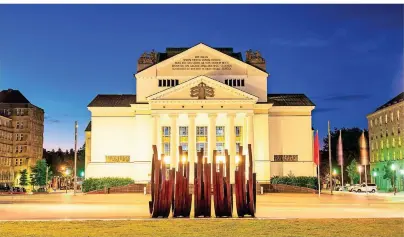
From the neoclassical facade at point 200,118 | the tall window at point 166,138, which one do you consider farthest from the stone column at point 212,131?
the tall window at point 166,138

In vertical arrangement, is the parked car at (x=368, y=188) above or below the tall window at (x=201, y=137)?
below

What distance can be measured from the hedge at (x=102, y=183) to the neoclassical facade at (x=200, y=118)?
3515 millimetres

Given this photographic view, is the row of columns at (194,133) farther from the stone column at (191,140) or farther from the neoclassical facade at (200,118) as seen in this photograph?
the neoclassical facade at (200,118)

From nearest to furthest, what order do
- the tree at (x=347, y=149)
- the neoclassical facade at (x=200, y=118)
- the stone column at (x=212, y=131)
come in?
the neoclassical facade at (x=200, y=118) → the stone column at (x=212, y=131) → the tree at (x=347, y=149)

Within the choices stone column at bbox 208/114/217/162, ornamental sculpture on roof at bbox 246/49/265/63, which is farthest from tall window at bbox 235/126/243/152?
ornamental sculpture on roof at bbox 246/49/265/63

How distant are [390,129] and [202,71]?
38338mm

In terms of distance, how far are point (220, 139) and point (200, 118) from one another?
159 inches

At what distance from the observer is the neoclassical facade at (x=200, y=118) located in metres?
70.9

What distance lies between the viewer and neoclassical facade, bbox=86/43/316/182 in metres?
70.9

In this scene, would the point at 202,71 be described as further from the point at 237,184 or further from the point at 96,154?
the point at 237,184

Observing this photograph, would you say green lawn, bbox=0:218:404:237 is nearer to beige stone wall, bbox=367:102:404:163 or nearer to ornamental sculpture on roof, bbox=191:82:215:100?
ornamental sculpture on roof, bbox=191:82:215:100

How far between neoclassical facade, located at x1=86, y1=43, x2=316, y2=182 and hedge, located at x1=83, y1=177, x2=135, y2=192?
11.5 ft

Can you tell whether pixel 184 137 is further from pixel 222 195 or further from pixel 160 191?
pixel 222 195

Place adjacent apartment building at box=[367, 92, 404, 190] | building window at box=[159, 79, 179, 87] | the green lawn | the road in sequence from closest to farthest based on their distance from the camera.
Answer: the green lawn < the road < building window at box=[159, 79, 179, 87] < adjacent apartment building at box=[367, 92, 404, 190]
